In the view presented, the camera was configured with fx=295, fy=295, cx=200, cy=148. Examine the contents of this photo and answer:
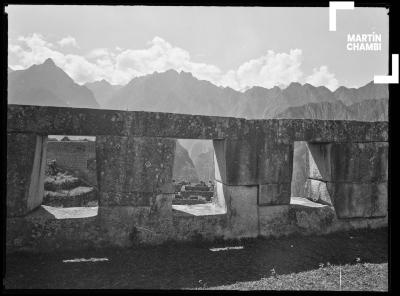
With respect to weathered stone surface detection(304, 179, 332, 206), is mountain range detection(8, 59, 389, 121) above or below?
above

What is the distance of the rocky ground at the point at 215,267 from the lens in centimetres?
377

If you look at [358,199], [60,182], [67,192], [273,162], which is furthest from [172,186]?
[60,182]

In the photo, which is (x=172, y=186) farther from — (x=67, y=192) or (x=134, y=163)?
(x=67, y=192)

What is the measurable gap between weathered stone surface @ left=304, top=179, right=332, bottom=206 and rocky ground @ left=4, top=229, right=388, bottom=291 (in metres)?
1.01

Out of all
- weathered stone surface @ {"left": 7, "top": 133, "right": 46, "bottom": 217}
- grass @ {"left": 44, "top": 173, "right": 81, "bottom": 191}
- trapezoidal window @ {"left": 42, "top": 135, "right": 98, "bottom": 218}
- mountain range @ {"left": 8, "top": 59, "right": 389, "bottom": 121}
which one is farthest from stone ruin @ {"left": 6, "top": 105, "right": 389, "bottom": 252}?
mountain range @ {"left": 8, "top": 59, "right": 389, "bottom": 121}

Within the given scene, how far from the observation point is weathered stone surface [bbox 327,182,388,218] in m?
5.95

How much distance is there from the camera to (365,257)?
4.89 metres

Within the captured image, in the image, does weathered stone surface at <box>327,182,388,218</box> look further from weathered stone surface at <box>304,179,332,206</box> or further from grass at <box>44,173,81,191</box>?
grass at <box>44,173,81,191</box>

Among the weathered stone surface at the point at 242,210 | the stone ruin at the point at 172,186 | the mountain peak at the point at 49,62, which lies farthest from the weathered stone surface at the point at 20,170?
the mountain peak at the point at 49,62

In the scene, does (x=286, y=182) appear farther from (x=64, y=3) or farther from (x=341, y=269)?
(x=64, y=3)

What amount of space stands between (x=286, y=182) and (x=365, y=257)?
175 centimetres

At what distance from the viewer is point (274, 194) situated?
5.55 meters

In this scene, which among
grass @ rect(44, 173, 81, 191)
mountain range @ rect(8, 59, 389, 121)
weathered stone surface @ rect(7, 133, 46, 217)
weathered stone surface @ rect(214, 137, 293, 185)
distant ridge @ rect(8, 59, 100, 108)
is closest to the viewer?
weathered stone surface @ rect(7, 133, 46, 217)

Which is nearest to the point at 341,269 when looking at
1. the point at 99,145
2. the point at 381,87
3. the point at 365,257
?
the point at 365,257
